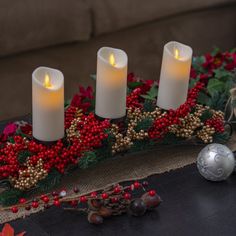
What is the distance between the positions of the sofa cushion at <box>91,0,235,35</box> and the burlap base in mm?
768

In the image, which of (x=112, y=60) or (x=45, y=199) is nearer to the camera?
(x=45, y=199)

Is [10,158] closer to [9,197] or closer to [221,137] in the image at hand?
[9,197]

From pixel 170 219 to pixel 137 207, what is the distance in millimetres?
52

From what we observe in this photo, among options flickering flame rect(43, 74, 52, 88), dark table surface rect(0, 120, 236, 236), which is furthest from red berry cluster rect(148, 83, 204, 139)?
flickering flame rect(43, 74, 52, 88)

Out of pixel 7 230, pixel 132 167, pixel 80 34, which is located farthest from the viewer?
pixel 80 34

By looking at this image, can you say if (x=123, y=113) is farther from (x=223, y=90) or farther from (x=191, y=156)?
(x=223, y=90)

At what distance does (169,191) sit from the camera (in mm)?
843

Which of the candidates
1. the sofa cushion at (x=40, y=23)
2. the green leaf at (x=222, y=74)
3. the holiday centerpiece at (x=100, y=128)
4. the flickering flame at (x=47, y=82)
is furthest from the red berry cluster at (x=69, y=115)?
the sofa cushion at (x=40, y=23)

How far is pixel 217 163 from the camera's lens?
0.86 m

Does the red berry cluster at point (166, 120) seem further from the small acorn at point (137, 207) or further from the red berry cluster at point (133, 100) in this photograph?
the small acorn at point (137, 207)

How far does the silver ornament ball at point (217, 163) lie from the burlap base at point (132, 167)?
8 centimetres

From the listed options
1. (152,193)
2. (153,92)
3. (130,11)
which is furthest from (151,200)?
(130,11)

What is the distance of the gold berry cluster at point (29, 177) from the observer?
803 millimetres

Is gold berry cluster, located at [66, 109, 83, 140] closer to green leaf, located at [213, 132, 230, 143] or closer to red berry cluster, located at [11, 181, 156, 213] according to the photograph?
red berry cluster, located at [11, 181, 156, 213]
